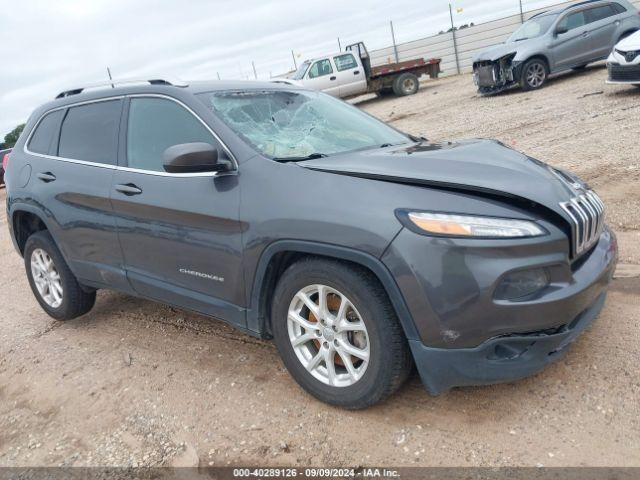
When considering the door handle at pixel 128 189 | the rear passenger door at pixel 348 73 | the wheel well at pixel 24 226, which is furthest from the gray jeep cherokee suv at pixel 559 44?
the door handle at pixel 128 189

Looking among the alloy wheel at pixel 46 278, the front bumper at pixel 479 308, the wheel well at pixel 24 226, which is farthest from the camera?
the wheel well at pixel 24 226

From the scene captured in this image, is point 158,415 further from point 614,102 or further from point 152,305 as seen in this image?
point 614,102

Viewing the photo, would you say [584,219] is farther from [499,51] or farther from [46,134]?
[499,51]

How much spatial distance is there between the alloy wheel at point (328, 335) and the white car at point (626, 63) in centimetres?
920

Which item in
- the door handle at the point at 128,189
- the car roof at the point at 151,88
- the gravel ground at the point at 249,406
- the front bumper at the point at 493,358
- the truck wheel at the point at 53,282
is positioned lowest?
the gravel ground at the point at 249,406

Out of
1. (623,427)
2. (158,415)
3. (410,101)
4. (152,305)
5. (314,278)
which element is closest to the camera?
(623,427)

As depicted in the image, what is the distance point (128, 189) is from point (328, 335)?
5.54 ft

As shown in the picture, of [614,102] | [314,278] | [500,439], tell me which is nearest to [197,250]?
[314,278]

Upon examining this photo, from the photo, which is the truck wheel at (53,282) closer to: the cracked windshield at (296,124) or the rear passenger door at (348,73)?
the cracked windshield at (296,124)

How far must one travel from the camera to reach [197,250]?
330cm

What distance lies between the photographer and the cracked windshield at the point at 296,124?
3279 millimetres

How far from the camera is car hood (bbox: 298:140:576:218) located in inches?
104

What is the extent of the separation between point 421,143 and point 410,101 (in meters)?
15.5

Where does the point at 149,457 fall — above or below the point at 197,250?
below
